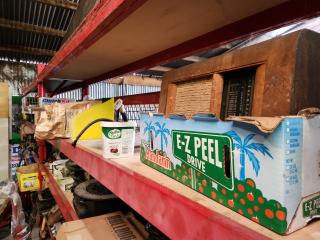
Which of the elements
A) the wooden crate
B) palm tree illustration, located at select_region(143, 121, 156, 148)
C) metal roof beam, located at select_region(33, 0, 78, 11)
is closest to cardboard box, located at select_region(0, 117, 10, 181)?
metal roof beam, located at select_region(33, 0, 78, 11)

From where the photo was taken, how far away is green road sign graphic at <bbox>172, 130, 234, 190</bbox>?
1.23ft

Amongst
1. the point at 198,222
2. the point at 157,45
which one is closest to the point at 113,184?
the point at 198,222

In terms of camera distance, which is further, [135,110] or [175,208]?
[135,110]

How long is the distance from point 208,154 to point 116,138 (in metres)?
0.40

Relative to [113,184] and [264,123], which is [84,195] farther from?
[264,123]

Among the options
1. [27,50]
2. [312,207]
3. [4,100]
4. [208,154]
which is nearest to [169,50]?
[208,154]

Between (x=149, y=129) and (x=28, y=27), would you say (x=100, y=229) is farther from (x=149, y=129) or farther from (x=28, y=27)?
(x=28, y=27)

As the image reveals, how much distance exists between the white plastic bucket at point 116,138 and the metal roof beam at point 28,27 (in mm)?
2980

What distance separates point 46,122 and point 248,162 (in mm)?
1268

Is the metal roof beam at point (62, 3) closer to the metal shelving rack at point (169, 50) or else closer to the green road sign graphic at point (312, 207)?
the metal shelving rack at point (169, 50)

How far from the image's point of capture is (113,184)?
64 centimetres

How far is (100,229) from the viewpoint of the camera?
3.04 feet

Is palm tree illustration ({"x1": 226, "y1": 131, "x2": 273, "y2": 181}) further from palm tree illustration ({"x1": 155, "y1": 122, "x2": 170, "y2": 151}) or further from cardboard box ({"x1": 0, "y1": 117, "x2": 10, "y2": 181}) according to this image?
cardboard box ({"x1": 0, "y1": 117, "x2": 10, "y2": 181})

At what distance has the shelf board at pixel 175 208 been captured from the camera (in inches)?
12.2
